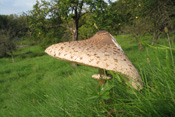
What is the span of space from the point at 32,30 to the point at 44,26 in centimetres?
100

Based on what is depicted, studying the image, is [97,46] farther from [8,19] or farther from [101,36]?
[8,19]

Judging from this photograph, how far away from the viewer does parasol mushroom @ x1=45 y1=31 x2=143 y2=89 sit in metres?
1.43

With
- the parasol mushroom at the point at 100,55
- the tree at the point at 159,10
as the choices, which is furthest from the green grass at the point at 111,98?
the tree at the point at 159,10

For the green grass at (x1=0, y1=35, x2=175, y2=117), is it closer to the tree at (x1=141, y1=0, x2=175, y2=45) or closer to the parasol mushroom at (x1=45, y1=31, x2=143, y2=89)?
the parasol mushroom at (x1=45, y1=31, x2=143, y2=89)

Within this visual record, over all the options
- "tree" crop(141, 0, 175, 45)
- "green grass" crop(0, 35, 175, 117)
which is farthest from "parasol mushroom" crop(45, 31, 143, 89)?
"tree" crop(141, 0, 175, 45)

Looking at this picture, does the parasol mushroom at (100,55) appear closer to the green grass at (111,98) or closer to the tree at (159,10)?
the green grass at (111,98)

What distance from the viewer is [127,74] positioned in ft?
4.63

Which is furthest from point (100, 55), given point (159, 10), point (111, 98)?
point (159, 10)

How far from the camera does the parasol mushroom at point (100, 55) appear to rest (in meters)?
1.43

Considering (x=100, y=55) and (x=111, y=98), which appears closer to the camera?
(x=111, y=98)

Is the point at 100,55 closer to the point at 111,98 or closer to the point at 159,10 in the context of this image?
the point at 111,98

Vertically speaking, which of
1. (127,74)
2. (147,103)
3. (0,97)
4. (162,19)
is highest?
(162,19)

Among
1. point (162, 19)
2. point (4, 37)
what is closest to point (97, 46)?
point (162, 19)

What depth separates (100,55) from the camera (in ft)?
5.09
